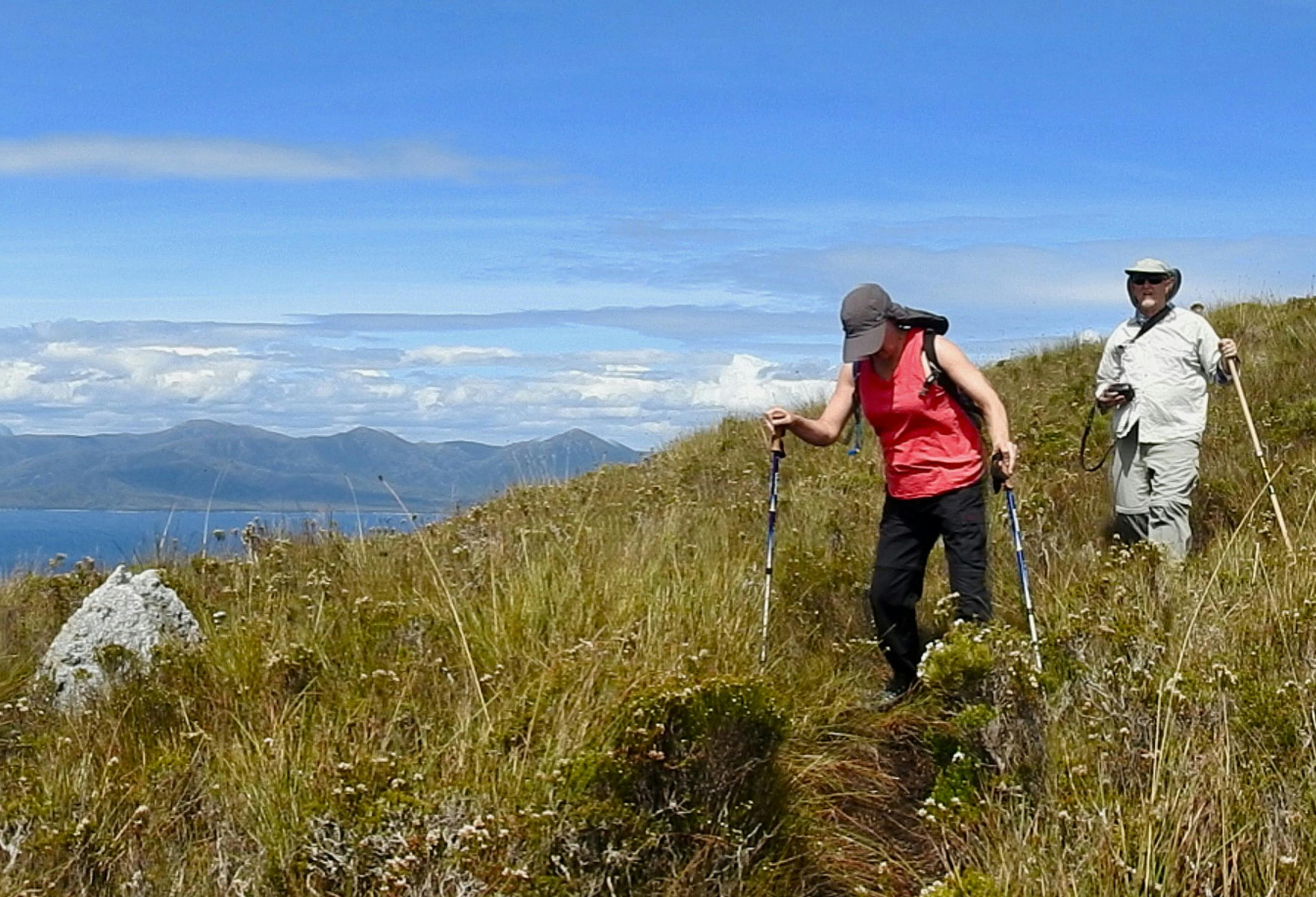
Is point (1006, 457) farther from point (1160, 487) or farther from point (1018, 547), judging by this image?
point (1160, 487)

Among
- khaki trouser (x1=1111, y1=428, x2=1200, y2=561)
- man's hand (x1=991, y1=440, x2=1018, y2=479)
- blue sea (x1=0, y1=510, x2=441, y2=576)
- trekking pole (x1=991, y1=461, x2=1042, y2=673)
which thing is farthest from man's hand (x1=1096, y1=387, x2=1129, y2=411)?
blue sea (x1=0, y1=510, x2=441, y2=576)

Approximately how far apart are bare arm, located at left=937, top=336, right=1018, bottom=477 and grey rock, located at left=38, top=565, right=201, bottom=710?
374 cm

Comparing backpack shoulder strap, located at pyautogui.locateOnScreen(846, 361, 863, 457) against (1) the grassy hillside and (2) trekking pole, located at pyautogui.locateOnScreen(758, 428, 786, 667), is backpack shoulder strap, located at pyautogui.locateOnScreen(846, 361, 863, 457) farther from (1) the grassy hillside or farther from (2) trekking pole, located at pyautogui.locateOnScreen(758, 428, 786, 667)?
(1) the grassy hillside

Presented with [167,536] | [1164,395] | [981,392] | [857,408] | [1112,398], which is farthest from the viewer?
[167,536]

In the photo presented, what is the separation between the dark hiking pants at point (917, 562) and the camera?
6371mm

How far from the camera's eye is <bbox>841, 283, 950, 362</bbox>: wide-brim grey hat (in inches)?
243

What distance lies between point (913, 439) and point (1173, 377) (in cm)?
220

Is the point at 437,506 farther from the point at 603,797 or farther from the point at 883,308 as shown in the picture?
the point at 603,797

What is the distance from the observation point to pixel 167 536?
9273 mm

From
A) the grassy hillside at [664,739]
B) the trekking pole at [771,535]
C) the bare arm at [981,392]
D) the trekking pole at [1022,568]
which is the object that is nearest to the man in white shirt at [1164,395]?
the grassy hillside at [664,739]

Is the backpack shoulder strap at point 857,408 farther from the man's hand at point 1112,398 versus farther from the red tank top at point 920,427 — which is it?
the man's hand at point 1112,398

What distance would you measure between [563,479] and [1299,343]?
753 cm

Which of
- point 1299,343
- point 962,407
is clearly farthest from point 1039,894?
point 1299,343

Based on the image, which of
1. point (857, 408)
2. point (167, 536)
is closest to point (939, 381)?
point (857, 408)
